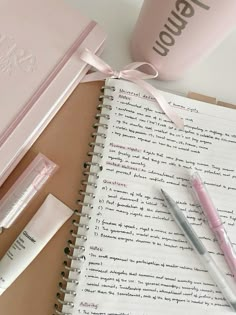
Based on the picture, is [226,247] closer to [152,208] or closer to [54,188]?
[152,208]

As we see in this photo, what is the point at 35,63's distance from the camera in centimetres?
55

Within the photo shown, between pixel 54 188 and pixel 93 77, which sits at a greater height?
pixel 93 77

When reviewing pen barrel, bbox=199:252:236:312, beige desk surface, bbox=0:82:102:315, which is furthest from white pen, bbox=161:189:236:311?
beige desk surface, bbox=0:82:102:315

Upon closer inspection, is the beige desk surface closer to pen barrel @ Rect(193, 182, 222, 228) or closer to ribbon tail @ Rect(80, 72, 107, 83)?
ribbon tail @ Rect(80, 72, 107, 83)

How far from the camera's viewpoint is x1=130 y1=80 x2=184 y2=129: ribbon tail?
1.88 feet

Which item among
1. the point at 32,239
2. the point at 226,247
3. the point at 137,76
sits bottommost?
the point at 32,239

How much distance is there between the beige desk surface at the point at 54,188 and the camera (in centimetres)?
52

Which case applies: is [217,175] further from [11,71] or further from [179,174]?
[11,71]

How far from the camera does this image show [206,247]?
1.82 feet

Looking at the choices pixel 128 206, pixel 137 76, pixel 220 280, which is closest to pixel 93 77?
pixel 137 76

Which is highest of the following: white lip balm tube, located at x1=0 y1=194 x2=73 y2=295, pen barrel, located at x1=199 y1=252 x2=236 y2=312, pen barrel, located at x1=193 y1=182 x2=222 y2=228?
pen barrel, located at x1=193 y1=182 x2=222 y2=228

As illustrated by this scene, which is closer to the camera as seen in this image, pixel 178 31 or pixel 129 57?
pixel 178 31

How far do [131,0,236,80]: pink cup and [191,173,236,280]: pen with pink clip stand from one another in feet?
0.44

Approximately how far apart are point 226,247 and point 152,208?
0.09 metres
